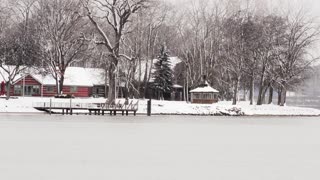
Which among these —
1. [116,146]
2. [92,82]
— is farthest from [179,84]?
[116,146]

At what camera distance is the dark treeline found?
65.2 m

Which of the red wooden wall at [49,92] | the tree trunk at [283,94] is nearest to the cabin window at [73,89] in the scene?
the red wooden wall at [49,92]

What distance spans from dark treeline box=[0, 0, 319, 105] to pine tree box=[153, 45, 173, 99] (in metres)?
2.26

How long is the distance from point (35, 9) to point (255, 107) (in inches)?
1349

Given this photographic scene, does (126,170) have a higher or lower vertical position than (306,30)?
lower

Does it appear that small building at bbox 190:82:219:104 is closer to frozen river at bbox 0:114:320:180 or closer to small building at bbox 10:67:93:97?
small building at bbox 10:67:93:97

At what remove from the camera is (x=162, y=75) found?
269ft

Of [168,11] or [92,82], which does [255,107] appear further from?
[92,82]

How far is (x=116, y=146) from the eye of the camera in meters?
22.0

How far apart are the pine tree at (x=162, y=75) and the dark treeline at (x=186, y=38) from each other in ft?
7.41

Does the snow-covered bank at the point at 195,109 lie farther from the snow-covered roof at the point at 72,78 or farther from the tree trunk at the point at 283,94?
the snow-covered roof at the point at 72,78

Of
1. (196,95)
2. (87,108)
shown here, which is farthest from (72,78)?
(87,108)

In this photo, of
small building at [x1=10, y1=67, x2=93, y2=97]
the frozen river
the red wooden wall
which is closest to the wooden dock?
small building at [x1=10, y1=67, x2=93, y2=97]

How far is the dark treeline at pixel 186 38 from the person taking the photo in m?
65.2
